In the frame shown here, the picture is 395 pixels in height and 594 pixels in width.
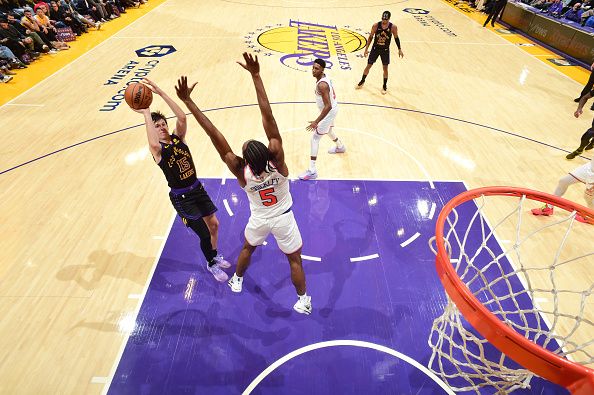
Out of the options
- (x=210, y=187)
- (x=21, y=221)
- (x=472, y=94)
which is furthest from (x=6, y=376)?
(x=472, y=94)

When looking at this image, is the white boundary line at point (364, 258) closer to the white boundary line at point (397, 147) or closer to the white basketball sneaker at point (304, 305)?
the white basketball sneaker at point (304, 305)

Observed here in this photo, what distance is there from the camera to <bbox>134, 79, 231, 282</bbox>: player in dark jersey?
3.30 meters

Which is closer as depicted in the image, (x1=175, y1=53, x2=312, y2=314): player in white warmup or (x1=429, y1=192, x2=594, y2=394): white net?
(x1=175, y1=53, x2=312, y2=314): player in white warmup

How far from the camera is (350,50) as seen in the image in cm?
1080

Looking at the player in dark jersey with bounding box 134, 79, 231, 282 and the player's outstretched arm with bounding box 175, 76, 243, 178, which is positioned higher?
the player's outstretched arm with bounding box 175, 76, 243, 178

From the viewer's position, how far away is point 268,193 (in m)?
3.08

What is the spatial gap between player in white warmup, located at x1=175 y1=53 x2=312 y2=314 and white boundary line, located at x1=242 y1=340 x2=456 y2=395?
609 mm

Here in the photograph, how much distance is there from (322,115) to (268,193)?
2.26 meters

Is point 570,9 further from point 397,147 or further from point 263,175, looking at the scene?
point 263,175

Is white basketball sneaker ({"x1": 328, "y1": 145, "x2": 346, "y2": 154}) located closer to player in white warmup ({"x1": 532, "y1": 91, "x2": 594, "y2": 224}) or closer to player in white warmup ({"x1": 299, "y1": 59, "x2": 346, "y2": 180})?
player in white warmup ({"x1": 299, "y1": 59, "x2": 346, "y2": 180})

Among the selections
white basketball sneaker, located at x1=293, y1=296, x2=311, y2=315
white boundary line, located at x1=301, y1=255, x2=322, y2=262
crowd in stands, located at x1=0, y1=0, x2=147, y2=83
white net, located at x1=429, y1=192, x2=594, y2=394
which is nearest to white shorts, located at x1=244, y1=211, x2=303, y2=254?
white basketball sneaker, located at x1=293, y1=296, x2=311, y2=315

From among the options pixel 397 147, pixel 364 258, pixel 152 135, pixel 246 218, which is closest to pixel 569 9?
pixel 397 147

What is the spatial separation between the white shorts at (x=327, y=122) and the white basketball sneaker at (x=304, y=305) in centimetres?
272

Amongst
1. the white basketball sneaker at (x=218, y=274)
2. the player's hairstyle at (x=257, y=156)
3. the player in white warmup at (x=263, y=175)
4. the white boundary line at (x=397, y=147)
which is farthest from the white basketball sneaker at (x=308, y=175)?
the player's hairstyle at (x=257, y=156)
